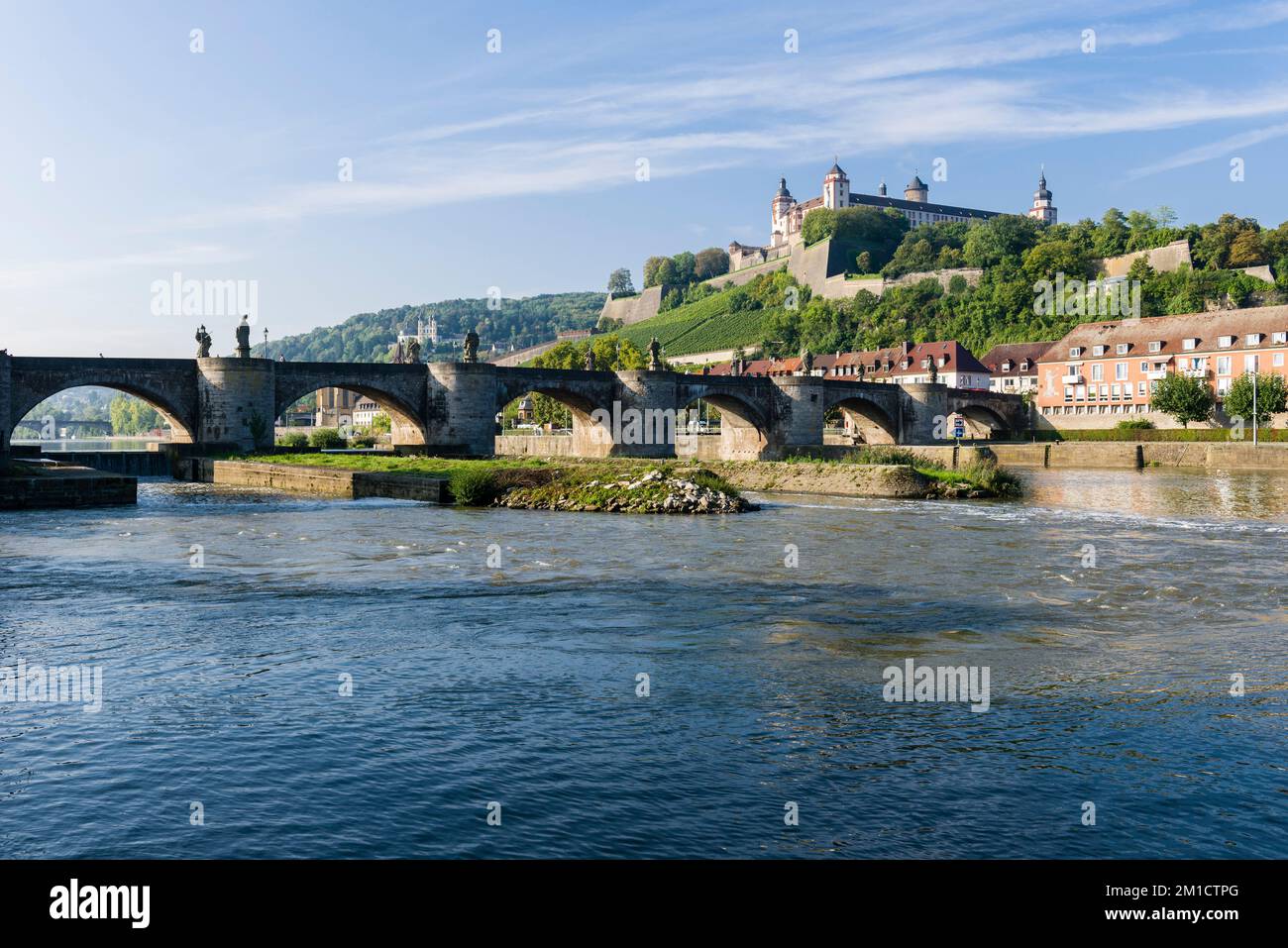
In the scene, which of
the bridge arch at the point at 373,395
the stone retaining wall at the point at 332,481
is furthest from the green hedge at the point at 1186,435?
the stone retaining wall at the point at 332,481

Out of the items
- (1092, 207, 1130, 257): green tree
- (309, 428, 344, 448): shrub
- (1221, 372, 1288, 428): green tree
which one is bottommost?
(309, 428, 344, 448): shrub

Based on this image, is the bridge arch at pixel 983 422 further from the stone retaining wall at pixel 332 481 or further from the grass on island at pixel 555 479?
the stone retaining wall at pixel 332 481

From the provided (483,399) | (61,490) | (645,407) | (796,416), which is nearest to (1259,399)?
(796,416)

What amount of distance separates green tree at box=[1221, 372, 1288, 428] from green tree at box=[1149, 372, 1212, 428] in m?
2.24

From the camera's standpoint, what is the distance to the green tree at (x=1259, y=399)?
86938mm

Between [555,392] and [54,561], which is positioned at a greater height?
[555,392]

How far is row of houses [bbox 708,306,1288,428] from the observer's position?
9590 cm

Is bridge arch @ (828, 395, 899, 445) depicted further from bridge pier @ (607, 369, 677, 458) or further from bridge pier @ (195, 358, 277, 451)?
bridge pier @ (195, 358, 277, 451)

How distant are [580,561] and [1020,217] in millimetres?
170936

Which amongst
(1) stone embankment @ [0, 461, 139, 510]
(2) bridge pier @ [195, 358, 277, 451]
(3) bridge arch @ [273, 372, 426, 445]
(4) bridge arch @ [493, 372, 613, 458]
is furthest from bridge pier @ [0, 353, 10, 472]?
(4) bridge arch @ [493, 372, 613, 458]
